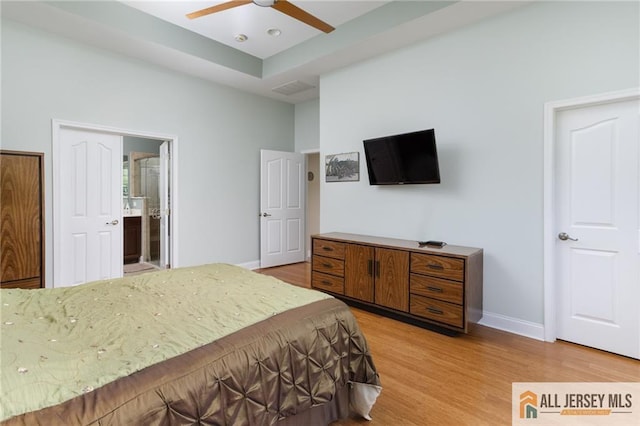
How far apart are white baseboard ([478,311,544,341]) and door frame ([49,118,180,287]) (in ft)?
12.5

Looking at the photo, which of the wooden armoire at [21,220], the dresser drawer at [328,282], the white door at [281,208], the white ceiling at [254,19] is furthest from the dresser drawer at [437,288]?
the wooden armoire at [21,220]

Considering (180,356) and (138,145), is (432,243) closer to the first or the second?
(180,356)

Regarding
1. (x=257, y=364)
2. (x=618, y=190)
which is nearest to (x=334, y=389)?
(x=257, y=364)

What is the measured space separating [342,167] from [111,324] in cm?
334

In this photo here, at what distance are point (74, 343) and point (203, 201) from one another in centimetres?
363

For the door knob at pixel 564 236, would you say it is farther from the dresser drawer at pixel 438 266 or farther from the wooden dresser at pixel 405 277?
the dresser drawer at pixel 438 266

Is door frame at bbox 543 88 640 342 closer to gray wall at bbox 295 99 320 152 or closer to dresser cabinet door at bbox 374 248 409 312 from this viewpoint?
dresser cabinet door at bbox 374 248 409 312

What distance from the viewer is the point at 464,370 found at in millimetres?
2312

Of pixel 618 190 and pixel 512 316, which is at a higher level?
pixel 618 190

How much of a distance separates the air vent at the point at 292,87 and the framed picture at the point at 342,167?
1.25 metres

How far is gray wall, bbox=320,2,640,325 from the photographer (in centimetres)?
259

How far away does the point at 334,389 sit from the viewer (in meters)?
1.58

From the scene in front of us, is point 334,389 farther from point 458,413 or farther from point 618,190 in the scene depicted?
point 618,190

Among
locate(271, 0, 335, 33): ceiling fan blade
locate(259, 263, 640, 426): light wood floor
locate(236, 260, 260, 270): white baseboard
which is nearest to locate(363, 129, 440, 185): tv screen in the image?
locate(271, 0, 335, 33): ceiling fan blade
